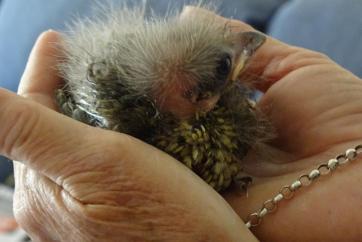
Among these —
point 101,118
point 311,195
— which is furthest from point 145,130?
point 311,195

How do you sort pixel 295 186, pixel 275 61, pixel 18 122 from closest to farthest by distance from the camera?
1. pixel 18 122
2. pixel 295 186
3. pixel 275 61

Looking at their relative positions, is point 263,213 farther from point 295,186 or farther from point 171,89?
point 171,89

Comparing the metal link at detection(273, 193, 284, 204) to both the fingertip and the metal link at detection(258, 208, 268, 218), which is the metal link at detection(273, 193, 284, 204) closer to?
the metal link at detection(258, 208, 268, 218)

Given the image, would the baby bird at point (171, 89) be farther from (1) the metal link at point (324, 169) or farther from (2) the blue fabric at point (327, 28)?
(2) the blue fabric at point (327, 28)

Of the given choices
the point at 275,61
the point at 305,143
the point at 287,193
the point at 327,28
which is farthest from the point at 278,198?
the point at 327,28

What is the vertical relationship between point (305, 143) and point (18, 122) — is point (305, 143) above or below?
below

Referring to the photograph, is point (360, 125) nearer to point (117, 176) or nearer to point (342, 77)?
point (342, 77)

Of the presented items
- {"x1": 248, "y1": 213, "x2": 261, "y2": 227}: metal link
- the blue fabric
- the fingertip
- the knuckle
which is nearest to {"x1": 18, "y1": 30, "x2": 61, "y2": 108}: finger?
the fingertip

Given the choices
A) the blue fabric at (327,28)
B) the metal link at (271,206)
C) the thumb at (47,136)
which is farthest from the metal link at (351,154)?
the blue fabric at (327,28)
